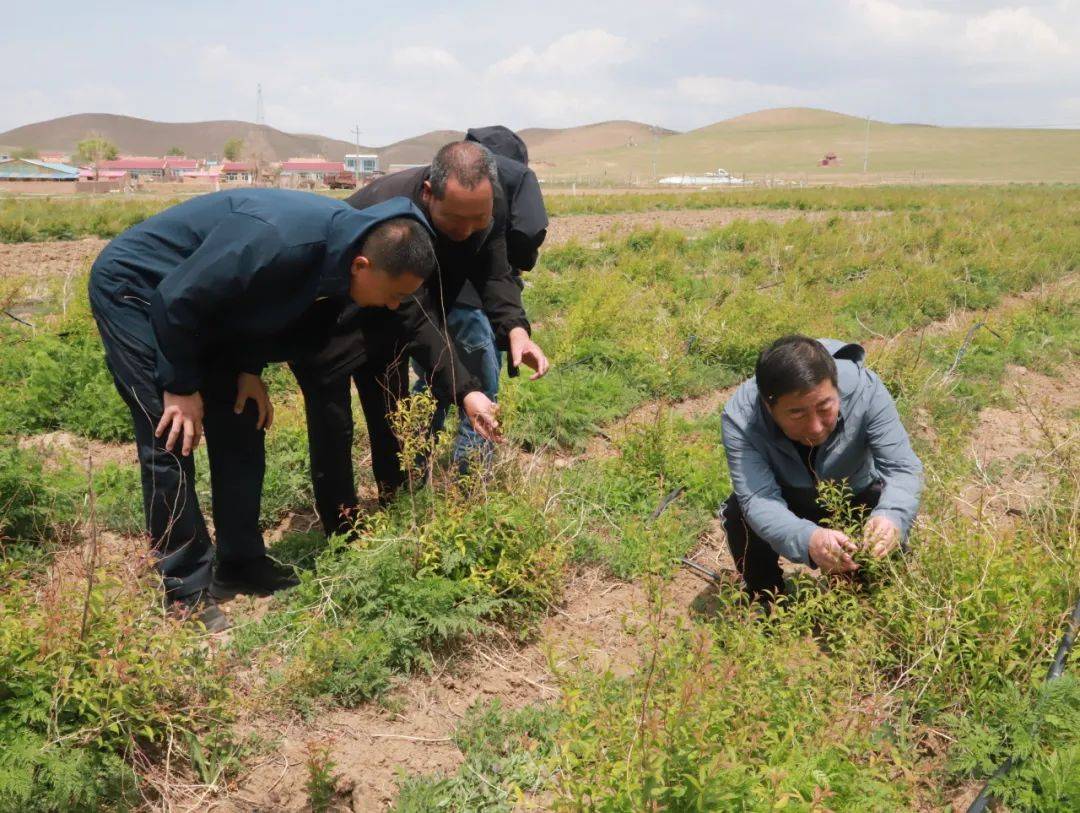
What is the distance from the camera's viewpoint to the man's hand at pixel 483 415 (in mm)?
3549

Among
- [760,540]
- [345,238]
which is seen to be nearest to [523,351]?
[345,238]

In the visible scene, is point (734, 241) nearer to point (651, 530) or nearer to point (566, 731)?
point (651, 530)

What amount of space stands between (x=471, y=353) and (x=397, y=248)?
1.12 metres

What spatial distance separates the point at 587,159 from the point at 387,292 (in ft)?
427

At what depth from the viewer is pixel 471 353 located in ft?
13.5

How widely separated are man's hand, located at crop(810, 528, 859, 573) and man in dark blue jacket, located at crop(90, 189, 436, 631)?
1.71 m

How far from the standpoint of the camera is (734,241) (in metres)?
14.7

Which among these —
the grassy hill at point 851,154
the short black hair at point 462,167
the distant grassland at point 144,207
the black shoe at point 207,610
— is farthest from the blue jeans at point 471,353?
the grassy hill at point 851,154

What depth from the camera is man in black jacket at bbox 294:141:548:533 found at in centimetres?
358

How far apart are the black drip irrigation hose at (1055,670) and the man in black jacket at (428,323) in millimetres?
2094

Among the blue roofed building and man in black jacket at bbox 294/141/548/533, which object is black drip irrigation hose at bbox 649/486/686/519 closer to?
man in black jacket at bbox 294/141/548/533

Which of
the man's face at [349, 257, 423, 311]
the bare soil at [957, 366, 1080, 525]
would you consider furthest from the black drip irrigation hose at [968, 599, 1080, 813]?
the man's face at [349, 257, 423, 311]

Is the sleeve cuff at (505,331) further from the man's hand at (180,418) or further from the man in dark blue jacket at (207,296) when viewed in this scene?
the man's hand at (180,418)

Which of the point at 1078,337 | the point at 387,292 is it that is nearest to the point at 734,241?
the point at 1078,337
